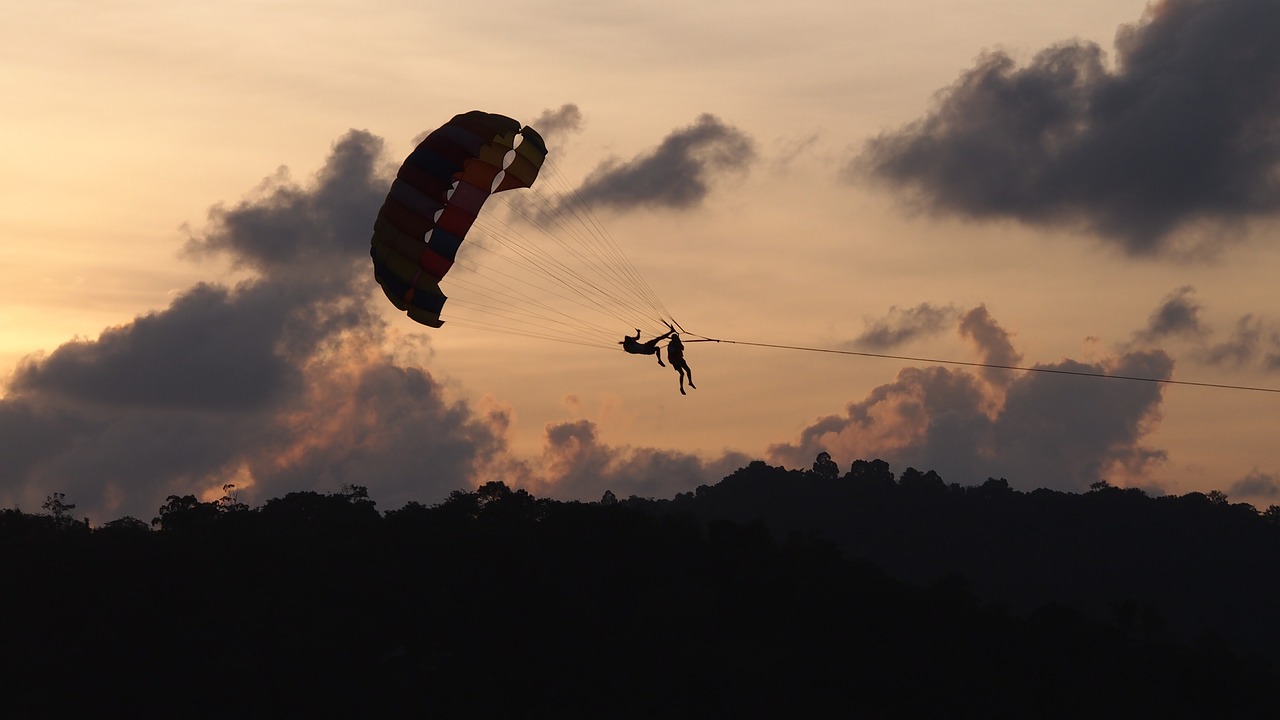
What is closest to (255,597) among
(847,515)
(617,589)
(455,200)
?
(617,589)

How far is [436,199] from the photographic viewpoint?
4212cm

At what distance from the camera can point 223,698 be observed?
71062 mm

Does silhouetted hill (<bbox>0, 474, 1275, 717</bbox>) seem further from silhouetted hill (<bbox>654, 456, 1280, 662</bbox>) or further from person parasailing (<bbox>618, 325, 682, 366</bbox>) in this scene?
silhouetted hill (<bbox>654, 456, 1280, 662</bbox>)

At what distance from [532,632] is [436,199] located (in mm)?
45014

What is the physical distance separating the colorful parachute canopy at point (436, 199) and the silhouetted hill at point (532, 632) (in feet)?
116

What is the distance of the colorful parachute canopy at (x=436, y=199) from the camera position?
4197 centimetres

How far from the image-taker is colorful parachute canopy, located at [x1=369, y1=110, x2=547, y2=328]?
4197 cm

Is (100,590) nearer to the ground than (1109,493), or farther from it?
nearer to the ground

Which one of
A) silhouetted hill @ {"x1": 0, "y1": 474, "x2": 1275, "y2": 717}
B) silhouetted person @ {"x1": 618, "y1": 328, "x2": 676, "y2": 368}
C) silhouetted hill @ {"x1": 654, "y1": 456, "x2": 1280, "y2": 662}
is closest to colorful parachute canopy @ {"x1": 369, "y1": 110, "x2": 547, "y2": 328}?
silhouetted person @ {"x1": 618, "y1": 328, "x2": 676, "y2": 368}

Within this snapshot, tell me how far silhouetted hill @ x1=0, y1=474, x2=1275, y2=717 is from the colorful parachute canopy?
35.5 metres

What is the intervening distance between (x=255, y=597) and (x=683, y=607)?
23.0m

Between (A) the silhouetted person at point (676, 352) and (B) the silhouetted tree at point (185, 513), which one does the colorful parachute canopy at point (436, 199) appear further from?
(B) the silhouetted tree at point (185, 513)

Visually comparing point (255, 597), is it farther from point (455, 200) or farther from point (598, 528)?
point (455, 200)

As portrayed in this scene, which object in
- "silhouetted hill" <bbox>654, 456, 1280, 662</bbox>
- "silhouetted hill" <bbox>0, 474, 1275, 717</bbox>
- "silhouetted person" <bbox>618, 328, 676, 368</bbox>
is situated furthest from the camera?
"silhouetted hill" <bbox>654, 456, 1280, 662</bbox>
